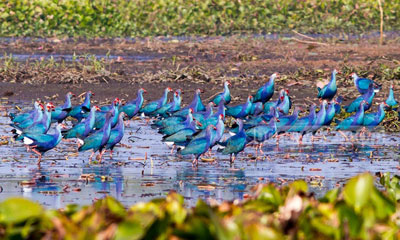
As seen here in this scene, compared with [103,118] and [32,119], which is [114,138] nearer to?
[103,118]

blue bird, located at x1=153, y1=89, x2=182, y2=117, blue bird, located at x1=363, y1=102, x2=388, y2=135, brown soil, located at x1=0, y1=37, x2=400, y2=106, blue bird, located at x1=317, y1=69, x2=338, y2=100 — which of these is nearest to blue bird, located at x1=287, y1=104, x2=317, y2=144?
blue bird, located at x1=363, y1=102, x2=388, y2=135

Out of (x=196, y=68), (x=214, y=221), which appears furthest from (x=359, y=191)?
(x=196, y=68)

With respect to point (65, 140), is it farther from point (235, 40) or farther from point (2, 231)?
point (235, 40)

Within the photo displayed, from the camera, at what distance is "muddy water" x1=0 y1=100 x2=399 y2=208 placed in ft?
30.7

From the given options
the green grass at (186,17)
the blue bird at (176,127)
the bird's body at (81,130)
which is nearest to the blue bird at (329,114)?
the blue bird at (176,127)

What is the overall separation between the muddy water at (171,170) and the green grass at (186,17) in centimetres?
1800

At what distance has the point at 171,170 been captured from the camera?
1091 cm

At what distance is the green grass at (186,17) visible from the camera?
31.1m

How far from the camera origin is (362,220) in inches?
172

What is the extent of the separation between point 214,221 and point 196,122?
8678 mm

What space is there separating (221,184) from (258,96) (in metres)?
6.17

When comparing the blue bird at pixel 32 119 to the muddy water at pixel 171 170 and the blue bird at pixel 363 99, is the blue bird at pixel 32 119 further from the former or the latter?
the blue bird at pixel 363 99

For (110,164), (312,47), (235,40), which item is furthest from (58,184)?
(235,40)

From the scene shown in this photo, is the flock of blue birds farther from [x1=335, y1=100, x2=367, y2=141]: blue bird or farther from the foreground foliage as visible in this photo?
the foreground foliage
